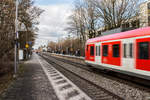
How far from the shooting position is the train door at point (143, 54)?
6.86m

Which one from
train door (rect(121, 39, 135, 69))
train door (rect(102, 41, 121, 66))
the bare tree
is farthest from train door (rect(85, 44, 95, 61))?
the bare tree

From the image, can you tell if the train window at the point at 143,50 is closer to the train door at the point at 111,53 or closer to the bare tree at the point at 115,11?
the train door at the point at 111,53

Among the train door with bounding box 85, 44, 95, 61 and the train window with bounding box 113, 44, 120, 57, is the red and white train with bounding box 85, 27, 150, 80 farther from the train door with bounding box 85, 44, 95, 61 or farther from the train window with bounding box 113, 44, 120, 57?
the train door with bounding box 85, 44, 95, 61

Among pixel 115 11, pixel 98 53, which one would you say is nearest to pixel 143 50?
pixel 98 53

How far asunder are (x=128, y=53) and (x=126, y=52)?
192 mm

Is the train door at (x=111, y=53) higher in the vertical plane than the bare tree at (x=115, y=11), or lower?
lower

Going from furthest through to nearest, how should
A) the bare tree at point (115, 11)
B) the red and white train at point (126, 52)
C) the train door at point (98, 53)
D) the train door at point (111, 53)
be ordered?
the bare tree at point (115, 11), the train door at point (98, 53), the train door at point (111, 53), the red and white train at point (126, 52)

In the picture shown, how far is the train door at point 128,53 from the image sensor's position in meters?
7.83

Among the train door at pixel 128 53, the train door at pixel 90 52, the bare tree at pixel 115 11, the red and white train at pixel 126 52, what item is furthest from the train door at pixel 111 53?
the bare tree at pixel 115 11

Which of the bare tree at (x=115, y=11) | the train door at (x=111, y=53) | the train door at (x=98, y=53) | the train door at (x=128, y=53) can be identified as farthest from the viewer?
the bare tree at (x=115, y=11)

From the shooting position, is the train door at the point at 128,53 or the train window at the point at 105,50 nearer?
the train door at the point at 128,53

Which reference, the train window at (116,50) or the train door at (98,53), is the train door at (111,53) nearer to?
the train window at (116,50)

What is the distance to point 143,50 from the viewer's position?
281 inches

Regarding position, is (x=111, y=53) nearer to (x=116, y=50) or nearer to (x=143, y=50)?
(x=116, y=50)
